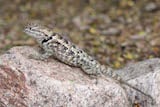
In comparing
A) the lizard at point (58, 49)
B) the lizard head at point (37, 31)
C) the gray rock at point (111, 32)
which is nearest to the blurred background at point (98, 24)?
the gray rock at point (111, 32)

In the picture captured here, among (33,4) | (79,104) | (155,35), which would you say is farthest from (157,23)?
(79,104)

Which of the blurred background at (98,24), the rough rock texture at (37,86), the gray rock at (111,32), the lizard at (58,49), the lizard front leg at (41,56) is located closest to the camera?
the rough rock texture at (37,86)

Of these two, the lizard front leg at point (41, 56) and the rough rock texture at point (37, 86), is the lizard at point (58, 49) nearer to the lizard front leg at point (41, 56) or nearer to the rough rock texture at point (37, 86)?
the lizard front leg at point (41, 56)

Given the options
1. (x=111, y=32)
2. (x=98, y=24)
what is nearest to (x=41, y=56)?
(x=111, y=32)

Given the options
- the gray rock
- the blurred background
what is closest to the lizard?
the blurred background

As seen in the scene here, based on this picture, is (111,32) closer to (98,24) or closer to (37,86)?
(98,24)

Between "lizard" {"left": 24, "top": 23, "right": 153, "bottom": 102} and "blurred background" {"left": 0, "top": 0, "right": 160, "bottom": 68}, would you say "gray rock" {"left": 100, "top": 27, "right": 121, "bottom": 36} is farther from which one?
"lizard" {"left": 24, "top": 23, "right": 153, "bottom": 102}
